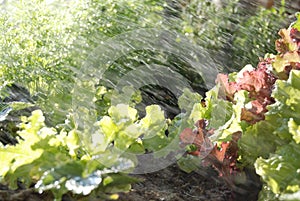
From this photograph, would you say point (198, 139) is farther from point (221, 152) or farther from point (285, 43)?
point (285, 43)

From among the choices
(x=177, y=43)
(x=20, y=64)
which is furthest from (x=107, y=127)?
(x=177, y=43)

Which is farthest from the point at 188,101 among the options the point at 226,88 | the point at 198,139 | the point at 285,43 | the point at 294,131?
the point at 294,131

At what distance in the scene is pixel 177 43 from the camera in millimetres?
2869

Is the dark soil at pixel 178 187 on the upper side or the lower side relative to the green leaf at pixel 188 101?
lower

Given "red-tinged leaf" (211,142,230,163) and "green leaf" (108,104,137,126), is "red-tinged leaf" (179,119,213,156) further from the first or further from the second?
"green leaf" (108,104,137,126)

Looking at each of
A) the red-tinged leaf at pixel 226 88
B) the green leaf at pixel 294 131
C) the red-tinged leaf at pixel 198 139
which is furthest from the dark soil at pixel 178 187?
the green leaf at pixel 294 131

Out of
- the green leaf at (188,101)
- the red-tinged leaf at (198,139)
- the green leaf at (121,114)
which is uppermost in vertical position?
the green leaf at (121,114)

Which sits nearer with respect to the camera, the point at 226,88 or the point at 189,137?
the point at 189,137

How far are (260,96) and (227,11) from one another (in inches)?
63.9

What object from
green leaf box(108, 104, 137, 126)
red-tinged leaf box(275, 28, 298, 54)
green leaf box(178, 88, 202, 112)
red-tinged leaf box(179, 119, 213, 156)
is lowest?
green leaf box(178, 88, 202, 112)

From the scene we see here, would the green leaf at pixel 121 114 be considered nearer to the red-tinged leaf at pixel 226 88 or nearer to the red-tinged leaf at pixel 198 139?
the red-tinged leaf at pixel 198 139

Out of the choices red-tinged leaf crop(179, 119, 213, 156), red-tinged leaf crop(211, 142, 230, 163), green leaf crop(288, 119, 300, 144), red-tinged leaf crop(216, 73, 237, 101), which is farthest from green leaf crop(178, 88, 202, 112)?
green leaf crop(288, 119, 300, 144)

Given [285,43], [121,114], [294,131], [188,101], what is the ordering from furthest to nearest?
[188,101] < [285,43] < [121,114] < [294,131]

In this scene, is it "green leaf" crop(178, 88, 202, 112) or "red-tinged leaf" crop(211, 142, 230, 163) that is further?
"green leaf" crop(178, 88, 202, 112)
